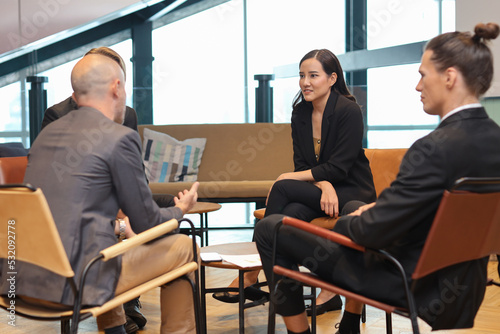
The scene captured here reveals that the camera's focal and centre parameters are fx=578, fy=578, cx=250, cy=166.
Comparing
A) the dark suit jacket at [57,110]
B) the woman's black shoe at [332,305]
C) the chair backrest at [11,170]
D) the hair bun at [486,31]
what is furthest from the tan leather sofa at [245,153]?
the hair bun at [486,31]

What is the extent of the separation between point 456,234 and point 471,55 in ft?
1.78

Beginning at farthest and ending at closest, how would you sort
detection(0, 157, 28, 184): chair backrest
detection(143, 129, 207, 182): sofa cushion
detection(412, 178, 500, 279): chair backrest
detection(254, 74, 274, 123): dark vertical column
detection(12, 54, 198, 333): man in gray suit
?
1. detection(254, 74, 274, 123): dark vertical column
2. detection(143, 129, 207, 182): sofa cushion
3. detection(0, 157, 28, 184): chair backrest
4. detection(12, 54, 198, 333): man in gray suit
5. detection(412, 178, 500, 279): chair backrest

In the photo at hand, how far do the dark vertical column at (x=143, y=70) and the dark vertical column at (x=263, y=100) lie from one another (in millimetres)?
1171

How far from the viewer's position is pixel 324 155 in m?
3.22

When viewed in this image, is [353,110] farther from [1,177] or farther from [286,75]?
[286,75]

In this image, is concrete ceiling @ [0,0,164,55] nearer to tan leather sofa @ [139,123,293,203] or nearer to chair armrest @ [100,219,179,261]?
tan leather sofa @ [139,123,293,203]

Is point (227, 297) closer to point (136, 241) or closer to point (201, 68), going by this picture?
point (136, 241)

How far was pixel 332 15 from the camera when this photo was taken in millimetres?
7160

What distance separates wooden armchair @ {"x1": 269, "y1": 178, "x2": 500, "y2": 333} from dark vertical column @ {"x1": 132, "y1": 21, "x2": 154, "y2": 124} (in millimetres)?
4800

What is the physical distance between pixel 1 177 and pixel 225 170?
3031 mm

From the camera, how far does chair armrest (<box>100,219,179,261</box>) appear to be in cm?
169

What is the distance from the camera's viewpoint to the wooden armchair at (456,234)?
1.52 metres

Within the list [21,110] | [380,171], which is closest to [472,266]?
[380,171]

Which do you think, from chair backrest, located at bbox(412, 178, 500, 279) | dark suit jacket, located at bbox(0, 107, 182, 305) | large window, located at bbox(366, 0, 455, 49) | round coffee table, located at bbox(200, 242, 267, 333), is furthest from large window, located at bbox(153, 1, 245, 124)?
chair backrest, located at bbox(412, 178, 500, 279)
